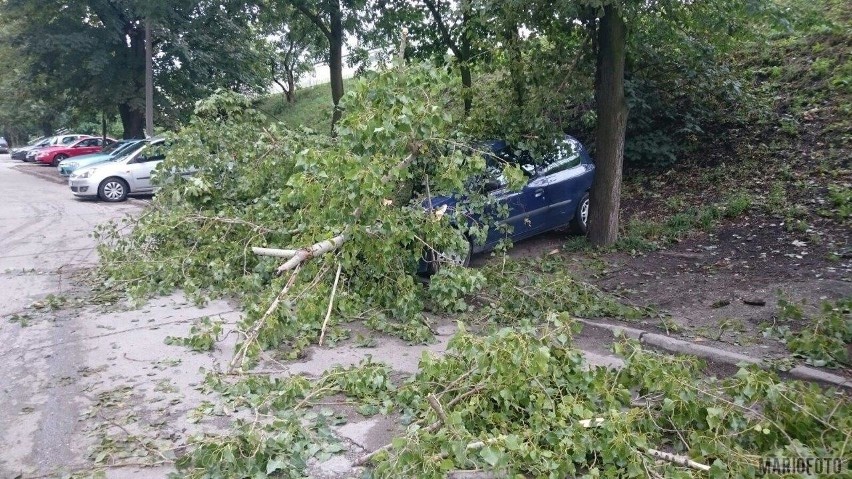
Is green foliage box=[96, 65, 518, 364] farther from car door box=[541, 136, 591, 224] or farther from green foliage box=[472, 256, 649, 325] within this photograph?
car door box=[541, 136, 591, 224]

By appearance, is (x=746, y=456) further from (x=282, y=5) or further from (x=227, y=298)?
(x=282, y=5)

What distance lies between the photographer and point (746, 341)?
6098mm

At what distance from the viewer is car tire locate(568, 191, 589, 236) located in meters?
10.5

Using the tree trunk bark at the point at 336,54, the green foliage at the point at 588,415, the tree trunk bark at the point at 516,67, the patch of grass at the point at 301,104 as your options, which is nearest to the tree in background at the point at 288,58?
the patch of grass at the point at 301,104

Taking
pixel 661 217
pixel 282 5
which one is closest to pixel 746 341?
pixel 661 217

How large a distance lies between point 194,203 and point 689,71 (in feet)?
30.3

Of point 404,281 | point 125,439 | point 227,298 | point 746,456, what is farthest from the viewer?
point 227,298

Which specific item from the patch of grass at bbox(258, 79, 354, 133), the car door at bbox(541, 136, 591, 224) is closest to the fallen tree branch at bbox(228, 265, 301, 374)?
the car door at bbox(541, 136, 591, 224)

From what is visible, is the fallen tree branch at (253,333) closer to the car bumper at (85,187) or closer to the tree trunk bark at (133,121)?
the car bumper at (85,187)

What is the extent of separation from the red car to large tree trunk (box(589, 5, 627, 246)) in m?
32.4

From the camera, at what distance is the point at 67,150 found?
119 feet

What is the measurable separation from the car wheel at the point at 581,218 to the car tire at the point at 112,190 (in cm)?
1277

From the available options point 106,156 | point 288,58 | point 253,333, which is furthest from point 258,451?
point 288,58

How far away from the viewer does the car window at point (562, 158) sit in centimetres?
969
